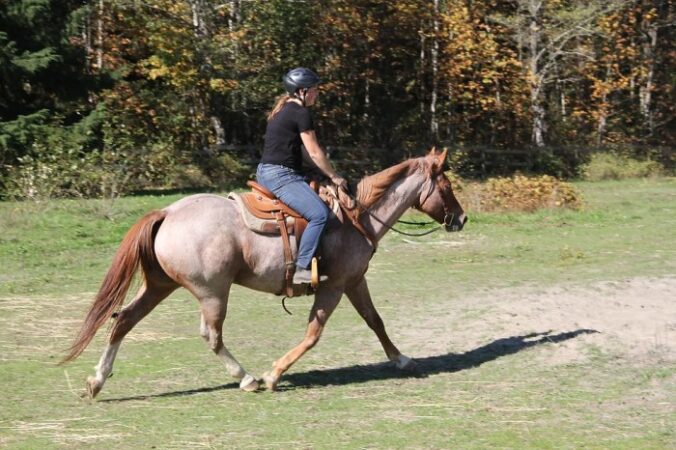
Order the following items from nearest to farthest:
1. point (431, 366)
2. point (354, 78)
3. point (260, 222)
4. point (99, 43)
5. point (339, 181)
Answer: point (260, 222) < point (339, 181) < point (431, 366) < point (99, 43) < point (354, 78)

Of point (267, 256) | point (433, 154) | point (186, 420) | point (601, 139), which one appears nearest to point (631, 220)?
point (433, 154)

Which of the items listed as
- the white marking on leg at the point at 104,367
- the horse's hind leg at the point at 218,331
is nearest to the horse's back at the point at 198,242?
the horse's hind leg at the point at 218,331

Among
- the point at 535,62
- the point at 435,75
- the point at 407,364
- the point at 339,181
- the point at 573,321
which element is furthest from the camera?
the point at 535,62

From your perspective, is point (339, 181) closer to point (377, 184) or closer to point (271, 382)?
point (377, 184)

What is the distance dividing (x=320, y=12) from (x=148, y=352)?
25724 mm

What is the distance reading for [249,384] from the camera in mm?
8930

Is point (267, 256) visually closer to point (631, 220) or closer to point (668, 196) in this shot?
point (631, 220)

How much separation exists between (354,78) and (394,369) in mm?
27364

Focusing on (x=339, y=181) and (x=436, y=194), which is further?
(x=436, y=194)

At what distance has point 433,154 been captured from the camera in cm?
1009

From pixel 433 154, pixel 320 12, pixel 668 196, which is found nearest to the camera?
pixel 433 154

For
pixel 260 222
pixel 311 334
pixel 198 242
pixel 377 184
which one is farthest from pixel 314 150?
pixel 311 334

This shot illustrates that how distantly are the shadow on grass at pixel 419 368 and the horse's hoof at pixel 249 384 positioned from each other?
22 cm

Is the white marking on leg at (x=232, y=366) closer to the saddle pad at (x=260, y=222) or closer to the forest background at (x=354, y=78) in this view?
the saddle pad at (x=260, y=222)
